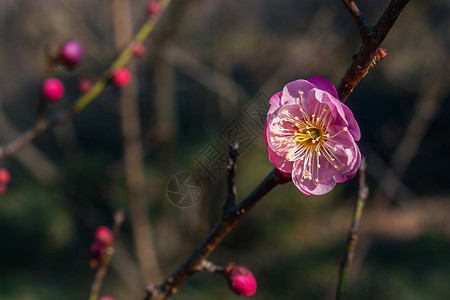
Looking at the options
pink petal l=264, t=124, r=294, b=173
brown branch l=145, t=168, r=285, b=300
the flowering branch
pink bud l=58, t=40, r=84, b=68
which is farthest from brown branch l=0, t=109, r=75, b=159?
pink petal l=264, t=124, r=294, b=173

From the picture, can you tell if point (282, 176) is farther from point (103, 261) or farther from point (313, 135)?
point (103, 261)

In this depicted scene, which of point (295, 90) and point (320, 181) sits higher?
point (295, 90)

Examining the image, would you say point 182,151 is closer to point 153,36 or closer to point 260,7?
point 153,36

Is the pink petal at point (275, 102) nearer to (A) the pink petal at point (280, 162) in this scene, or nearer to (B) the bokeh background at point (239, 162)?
(A) the pink petal at point (280, 162)

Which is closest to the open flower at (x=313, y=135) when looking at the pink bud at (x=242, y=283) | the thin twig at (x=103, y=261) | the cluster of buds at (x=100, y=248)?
the pink bud at (x=242, y=283)

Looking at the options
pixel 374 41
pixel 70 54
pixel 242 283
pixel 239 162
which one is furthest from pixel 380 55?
pixel 239 162

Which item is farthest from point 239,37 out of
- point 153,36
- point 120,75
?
point 120,75
